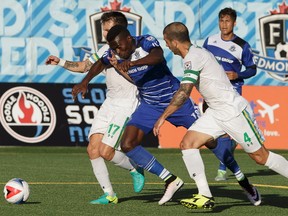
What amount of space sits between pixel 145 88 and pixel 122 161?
1125mm

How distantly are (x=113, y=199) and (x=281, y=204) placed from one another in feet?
6.61

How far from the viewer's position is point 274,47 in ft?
88.2

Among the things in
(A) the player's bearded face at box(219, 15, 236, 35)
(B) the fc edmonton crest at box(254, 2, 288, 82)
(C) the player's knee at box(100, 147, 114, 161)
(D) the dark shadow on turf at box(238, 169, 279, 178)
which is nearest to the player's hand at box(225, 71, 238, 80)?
(A) the player's bearded face at box(219, 15, 236, 35)

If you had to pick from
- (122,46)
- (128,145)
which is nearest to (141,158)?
(128,145)

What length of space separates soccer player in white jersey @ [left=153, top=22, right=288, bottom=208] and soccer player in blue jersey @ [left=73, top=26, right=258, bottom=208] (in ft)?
2.37

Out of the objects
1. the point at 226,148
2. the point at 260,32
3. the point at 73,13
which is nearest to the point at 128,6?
the point at 73,13

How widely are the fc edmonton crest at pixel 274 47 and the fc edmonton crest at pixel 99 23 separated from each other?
322 centimetres

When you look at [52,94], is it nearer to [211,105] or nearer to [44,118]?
[44,118]

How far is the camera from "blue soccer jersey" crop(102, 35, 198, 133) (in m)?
12.8

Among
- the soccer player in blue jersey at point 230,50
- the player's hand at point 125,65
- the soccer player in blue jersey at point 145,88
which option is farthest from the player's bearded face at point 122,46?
the soccer player in blue jersey at point 230,50

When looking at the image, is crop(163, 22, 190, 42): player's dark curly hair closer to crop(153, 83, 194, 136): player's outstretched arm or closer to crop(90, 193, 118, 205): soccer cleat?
crop(153, 83, 194, 136): player's outstretched arm

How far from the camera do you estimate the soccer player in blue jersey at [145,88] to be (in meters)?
12.4

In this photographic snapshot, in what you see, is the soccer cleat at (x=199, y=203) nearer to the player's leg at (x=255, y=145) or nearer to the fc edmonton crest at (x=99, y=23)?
the player's leg at (x=255, y=145)

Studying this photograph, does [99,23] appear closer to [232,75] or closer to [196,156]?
[232,75]
